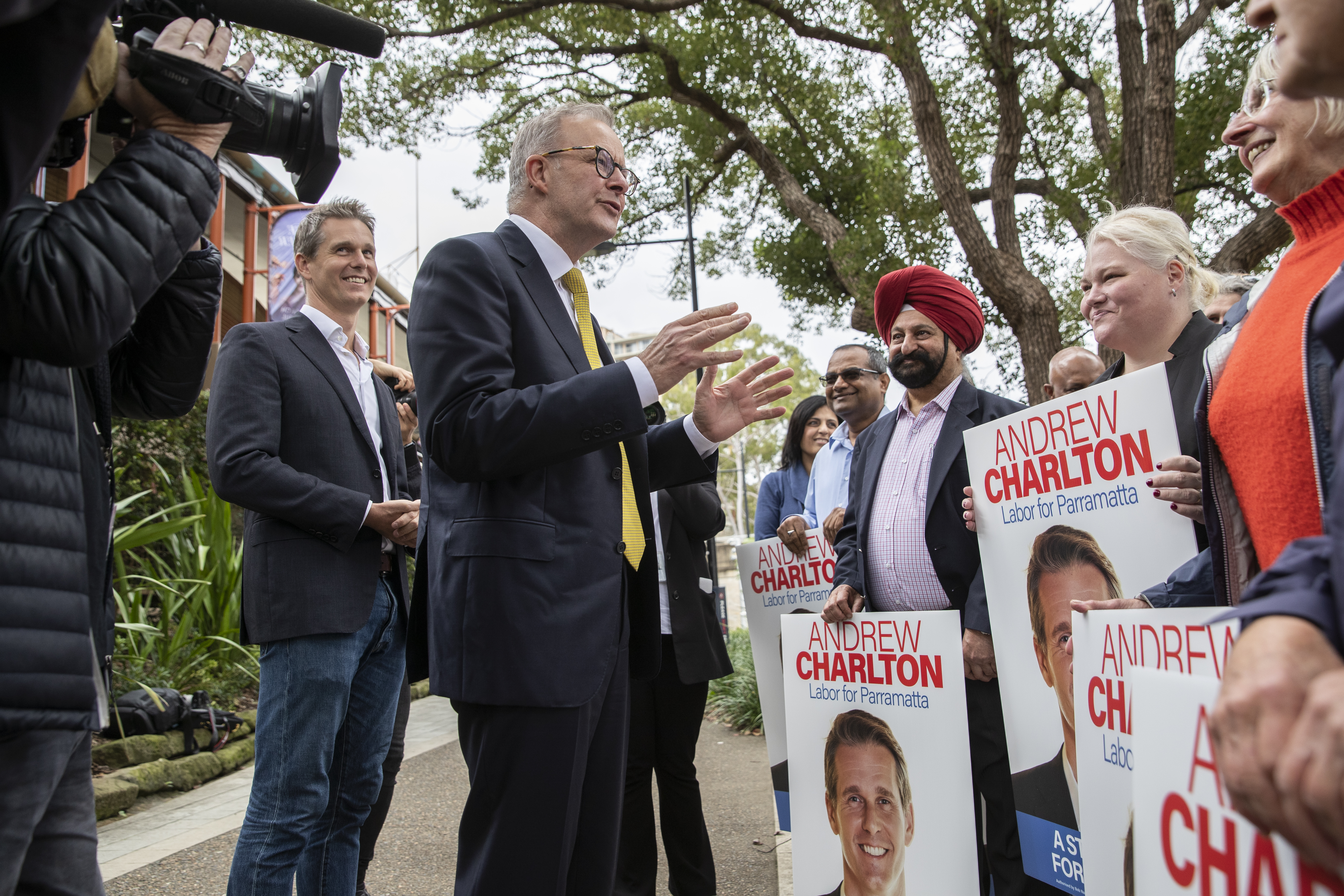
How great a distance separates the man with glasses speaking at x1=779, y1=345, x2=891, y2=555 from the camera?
490 cm

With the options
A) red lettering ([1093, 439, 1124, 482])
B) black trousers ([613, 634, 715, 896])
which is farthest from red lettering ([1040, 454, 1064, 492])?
black trousers ([613, 634, 715, 896])

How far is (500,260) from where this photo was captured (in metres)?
2.23

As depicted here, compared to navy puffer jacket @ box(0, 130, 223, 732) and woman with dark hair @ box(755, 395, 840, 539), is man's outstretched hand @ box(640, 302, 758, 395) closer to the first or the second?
navy puffer jacket @ box(0, 130, 223, 732)

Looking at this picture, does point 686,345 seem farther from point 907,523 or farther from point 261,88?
point 907,523

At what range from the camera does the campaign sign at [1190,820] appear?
3.10ft

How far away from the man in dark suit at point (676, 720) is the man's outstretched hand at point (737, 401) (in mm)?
1321

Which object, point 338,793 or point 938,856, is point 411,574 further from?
point 938,856

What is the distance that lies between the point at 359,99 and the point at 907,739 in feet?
37.2

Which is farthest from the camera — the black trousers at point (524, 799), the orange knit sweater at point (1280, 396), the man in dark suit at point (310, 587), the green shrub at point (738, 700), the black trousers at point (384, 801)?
the green shrub at point (738, 700)

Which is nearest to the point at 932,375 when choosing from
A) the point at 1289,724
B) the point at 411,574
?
the point at 1289,724

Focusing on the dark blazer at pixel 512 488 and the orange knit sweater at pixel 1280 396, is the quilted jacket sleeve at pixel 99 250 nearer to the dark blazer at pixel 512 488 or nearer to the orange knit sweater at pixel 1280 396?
the dark blazer at pixel 512 488

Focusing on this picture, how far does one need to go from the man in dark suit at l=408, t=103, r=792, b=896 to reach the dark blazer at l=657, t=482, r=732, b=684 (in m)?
1.50

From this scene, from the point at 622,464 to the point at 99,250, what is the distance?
1.23m

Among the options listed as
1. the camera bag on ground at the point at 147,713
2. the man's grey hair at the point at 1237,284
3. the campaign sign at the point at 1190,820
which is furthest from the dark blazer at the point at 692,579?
the camera bag on ground at the point at 147,713
